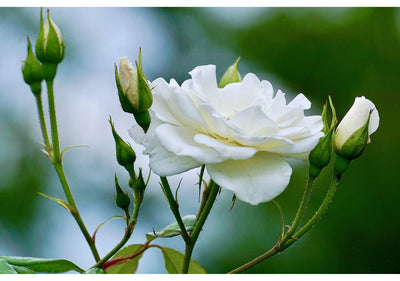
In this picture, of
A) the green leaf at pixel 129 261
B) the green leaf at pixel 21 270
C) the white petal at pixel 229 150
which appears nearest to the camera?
the white petal at pixel 229 150

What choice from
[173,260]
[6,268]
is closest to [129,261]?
[173,260]

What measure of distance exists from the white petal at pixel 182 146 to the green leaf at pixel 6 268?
0.77ft

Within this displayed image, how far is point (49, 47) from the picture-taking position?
0.67 metres

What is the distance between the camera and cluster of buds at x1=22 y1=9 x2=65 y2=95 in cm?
67

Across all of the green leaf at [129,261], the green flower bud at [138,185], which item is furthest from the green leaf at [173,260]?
the green flower bud at [138,185]

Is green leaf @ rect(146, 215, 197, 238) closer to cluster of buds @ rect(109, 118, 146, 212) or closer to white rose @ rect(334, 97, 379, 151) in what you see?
cluster of buds @ rect(109, 118, 146, 212)

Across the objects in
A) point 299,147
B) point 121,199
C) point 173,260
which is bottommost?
point 173,260

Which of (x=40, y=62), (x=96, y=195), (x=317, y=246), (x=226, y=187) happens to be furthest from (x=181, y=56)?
(x=226, y=187)

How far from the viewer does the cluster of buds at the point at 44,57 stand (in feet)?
2.19

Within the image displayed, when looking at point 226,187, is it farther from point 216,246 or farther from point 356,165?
point 356,165

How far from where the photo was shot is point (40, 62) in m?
0.70

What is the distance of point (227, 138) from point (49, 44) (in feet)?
0.90

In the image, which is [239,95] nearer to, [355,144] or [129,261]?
[355,144]

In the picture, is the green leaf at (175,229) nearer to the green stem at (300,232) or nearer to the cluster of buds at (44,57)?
the green stem at (300,232)
